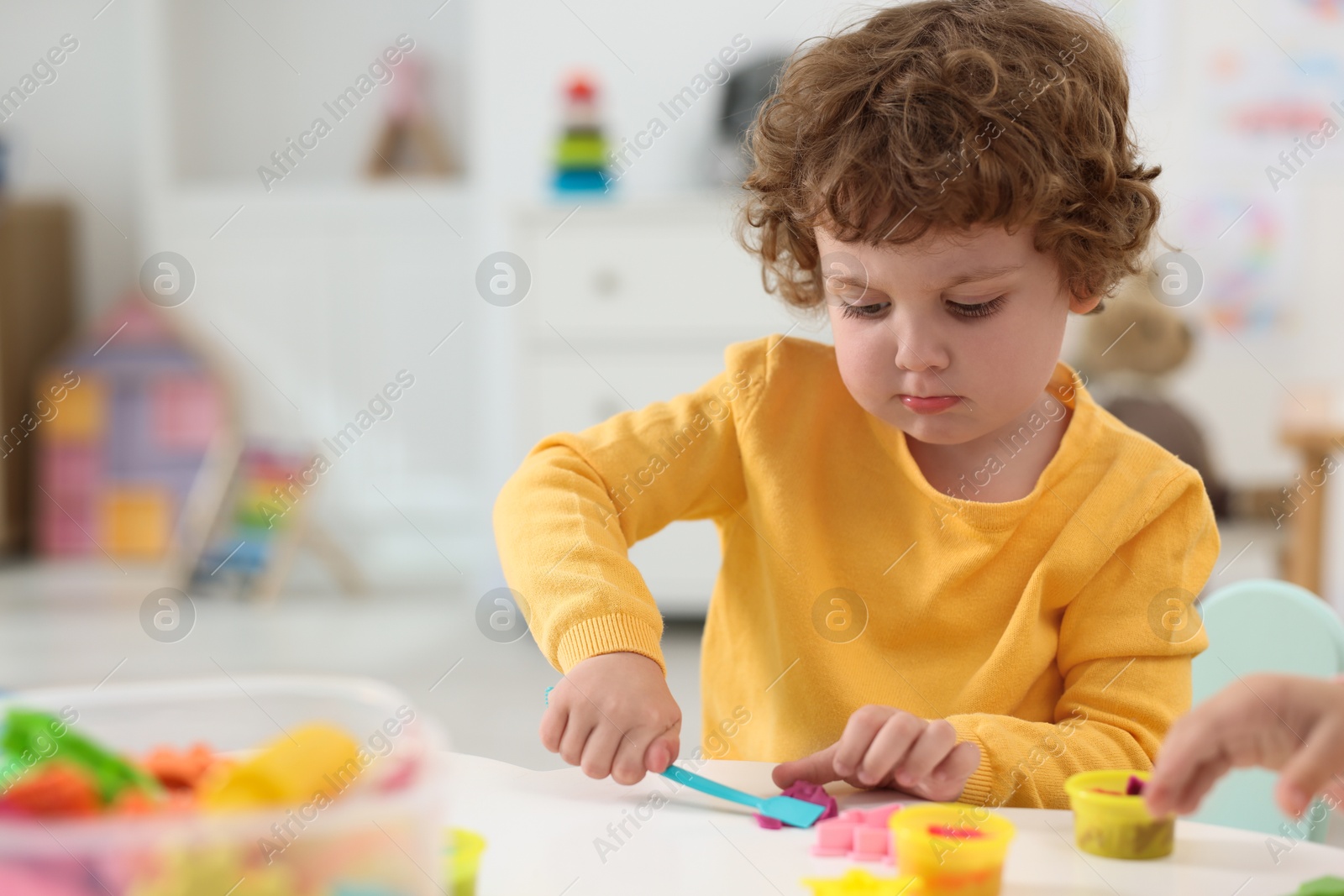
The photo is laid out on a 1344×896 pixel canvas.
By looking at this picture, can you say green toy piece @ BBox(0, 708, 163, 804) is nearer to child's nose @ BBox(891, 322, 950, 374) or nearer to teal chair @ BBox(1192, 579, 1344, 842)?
child's nose @ BBox(891, 322, 950, 374)

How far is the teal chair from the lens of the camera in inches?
32.7

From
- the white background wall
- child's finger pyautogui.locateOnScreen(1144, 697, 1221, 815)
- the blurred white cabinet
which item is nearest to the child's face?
child's finger pyautogui.locateOnScreen(1144, 697, 1221, 815)

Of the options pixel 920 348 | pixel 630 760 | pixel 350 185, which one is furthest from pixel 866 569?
pixel 350 185

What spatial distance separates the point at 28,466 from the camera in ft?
11.7

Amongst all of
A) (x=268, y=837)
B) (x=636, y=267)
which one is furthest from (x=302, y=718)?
(x=636, y=267)

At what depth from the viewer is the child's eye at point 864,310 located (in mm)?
763

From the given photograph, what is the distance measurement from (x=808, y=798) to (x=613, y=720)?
0.34ft

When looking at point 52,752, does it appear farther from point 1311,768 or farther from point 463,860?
point 1311,768

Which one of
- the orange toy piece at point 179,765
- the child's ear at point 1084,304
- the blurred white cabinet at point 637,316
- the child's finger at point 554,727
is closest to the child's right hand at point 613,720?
the child's finger at point 554,727

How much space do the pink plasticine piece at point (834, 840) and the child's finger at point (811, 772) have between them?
9 centimetres

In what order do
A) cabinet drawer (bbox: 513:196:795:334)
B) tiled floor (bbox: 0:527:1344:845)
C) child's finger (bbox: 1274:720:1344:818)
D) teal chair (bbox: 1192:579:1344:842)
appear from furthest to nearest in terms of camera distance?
cabinet drawer (bbox: 513:196:795:334) → tiled floor (bbox: 0:527:1344:845) → teal chair (bbox: 1192:579:1344:842) → child's finger (bbox: 1274:720:1344:818)

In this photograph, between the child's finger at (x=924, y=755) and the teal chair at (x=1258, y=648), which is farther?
the teal chair at (x=1258, y=648)

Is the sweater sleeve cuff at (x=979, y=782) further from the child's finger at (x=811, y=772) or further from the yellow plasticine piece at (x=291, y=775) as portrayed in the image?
the yellow plasticine piece at (x=291, y=775)

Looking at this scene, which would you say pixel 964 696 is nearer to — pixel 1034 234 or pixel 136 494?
pixel 1034 234
